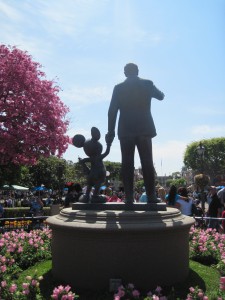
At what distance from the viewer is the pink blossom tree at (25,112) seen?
1350 centimetres

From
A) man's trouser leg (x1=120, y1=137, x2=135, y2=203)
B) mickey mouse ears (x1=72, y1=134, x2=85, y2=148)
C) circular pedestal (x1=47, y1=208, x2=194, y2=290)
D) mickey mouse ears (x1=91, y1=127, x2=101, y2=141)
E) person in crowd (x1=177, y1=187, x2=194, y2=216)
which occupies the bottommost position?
circular pedestal (x1=47, y1=208, x2=194, y2=290)

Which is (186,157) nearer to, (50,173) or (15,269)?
(50,173)

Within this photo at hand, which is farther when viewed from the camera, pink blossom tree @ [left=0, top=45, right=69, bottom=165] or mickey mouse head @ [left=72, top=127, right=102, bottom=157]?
pink blossom tree @ [left=0, top=45, right=69, bottom=165]

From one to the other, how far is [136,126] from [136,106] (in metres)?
0.32

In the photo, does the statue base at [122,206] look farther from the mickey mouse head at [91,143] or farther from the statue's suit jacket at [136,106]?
the statue's suit jacket at [136,106]

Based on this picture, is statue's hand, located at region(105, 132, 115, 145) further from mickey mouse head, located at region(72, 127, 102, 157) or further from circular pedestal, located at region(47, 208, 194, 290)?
circular pedestal, located at region(47, 208, 194, 290)

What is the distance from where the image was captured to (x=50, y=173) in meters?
Result: 47.8

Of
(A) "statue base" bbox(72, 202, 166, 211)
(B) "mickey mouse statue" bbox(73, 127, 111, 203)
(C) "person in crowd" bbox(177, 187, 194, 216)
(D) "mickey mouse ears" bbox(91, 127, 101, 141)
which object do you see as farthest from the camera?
(C) "person in crowd" bbox(177, 187, 194, 216)

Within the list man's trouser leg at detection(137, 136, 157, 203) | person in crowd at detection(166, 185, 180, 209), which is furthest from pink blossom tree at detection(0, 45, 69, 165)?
man's trouser leg at detection(137, 136, 157, 203)

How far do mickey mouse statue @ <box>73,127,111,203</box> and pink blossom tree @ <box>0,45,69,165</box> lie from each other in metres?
7.55

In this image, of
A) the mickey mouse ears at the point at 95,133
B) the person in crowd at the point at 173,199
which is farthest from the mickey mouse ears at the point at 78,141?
the person in crowd at the point at 173,199

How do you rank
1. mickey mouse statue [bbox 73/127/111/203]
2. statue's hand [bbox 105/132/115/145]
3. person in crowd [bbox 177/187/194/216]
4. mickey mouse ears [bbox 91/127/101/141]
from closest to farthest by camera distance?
statue's hand [bbox 105/132/115/145] → mickey mouse statue [bbox 73/127/111/203] → mickey mouse ears [bbox 91/127/101/141] → person in crowd [bbox 177/187/194/216]

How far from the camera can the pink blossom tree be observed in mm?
13500

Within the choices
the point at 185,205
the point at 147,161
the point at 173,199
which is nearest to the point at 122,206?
the point at 147,161
